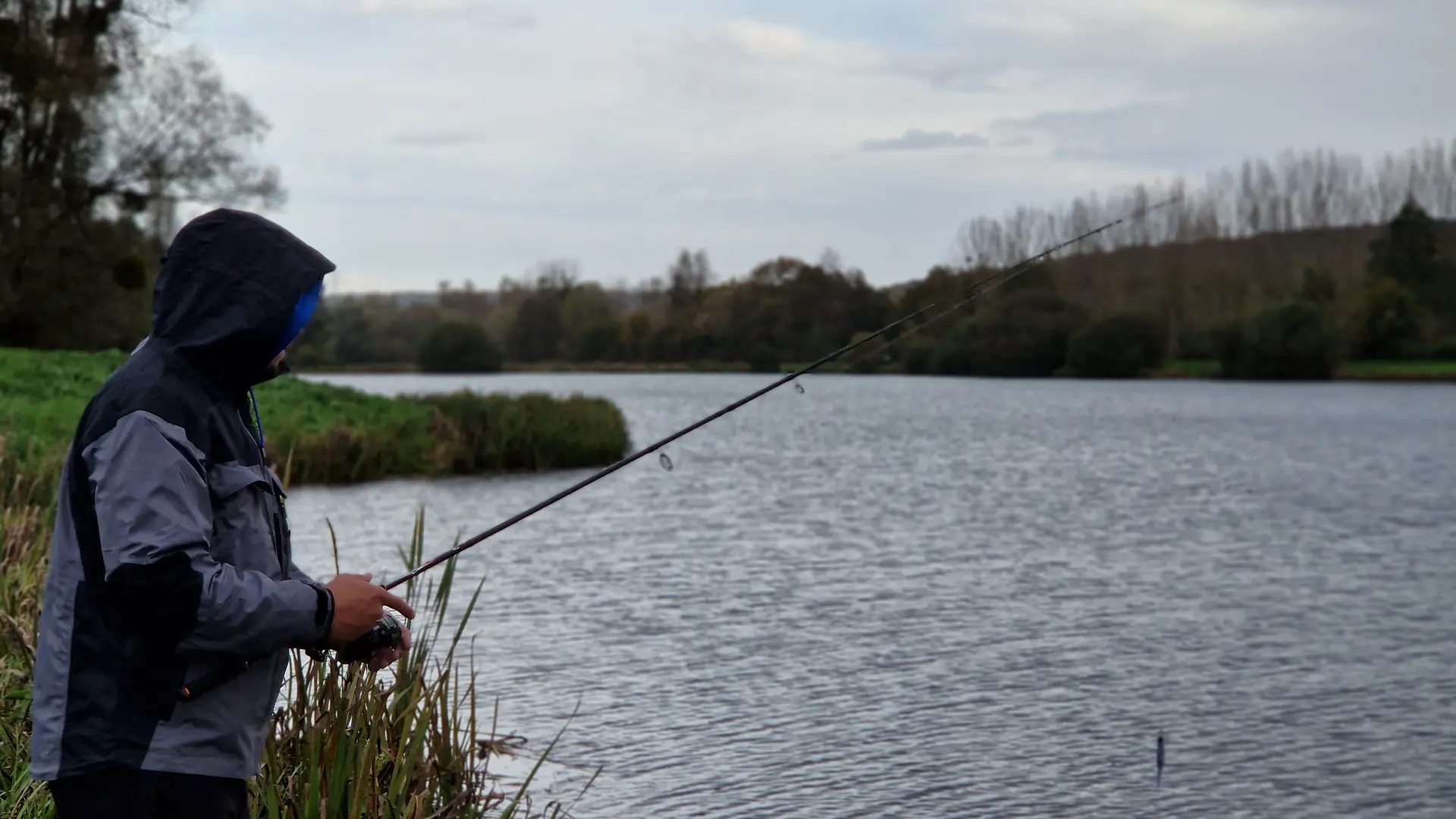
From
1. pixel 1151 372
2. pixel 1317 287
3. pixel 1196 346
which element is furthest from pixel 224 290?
pixel 1317 287

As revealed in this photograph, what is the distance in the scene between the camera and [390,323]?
92.8m

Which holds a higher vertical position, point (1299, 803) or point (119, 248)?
point (119, 248)

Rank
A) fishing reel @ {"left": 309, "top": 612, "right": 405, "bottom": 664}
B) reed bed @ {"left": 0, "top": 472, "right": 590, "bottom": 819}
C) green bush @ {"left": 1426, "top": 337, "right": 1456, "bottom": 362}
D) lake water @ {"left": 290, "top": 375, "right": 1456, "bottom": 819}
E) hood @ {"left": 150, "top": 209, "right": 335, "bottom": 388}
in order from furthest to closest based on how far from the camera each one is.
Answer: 1. green bush @ {"left": 1426, "top": 337, "right": 1456, "bottom": 362}
2. lake water @ {"left": 290, "top": 375, "right": 1456, "bottom": 819}
3. reed bed @ {"left": 0, "top": 472, "right": 590, "bottom": 819}
4. fishing reel @ {"left": 309, "top": 612, "right": 405, "bottom": 664}
5. hood @ {"left": 150, "top": 209, "right": 335, "bottom": 388}

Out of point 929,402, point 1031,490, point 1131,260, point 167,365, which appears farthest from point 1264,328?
point 167,365

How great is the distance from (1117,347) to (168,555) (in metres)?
75.3

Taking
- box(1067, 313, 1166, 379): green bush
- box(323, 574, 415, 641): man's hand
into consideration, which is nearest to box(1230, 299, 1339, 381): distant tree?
box(1067, 313, 1166, 379): green bush

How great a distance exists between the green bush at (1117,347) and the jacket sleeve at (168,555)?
64646mm

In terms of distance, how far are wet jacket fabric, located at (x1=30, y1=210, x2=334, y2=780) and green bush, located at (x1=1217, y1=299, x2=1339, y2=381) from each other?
7897 centimetres

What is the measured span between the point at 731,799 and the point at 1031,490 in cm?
1756

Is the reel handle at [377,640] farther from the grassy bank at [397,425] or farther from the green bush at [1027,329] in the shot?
the green bush at [1027,329]

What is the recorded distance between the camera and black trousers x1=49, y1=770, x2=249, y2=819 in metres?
2.50

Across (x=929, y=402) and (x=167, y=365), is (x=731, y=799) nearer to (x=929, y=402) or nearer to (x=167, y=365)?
(x=167, y=365)

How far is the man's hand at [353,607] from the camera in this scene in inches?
103

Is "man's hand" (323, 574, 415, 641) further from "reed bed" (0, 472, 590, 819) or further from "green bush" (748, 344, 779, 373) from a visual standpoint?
"green bush" (748, 344, 779, 373)
